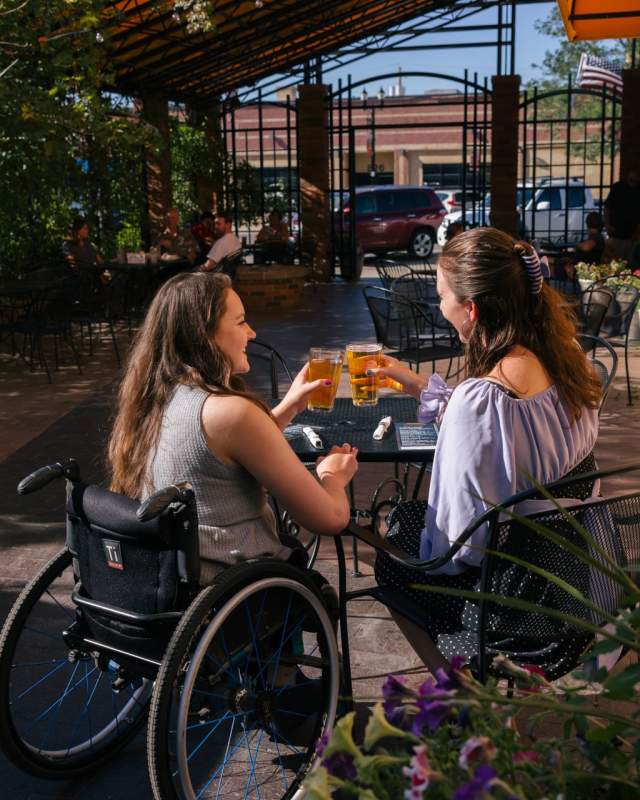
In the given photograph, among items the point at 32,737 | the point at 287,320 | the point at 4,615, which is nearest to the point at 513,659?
the point at 32,737

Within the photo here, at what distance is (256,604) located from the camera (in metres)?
2.29

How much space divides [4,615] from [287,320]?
8570mm

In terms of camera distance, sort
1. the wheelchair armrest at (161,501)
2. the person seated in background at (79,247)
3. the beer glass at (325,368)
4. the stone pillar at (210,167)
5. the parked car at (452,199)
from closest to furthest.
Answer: the wheelchair armrest at (161,501) < the beer glass at (325,368) < the person seated in background at (79,247) < the stone pillar at (210,167) < the parked car at (452,199)

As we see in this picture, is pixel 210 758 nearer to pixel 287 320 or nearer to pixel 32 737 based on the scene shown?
pixel 32 737

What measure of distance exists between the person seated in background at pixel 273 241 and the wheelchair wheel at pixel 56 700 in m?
12.6

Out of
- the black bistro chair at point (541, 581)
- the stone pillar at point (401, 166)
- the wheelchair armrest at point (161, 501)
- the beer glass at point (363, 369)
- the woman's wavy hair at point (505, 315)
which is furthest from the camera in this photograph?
the stone pillar at point (401, 166)

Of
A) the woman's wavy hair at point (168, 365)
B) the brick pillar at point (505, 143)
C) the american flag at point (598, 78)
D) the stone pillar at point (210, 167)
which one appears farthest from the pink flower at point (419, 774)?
the american flag at point (598, 78)

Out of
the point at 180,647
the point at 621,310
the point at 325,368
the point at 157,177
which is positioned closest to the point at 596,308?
the point at 621,310

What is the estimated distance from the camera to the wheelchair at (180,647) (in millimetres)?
2100

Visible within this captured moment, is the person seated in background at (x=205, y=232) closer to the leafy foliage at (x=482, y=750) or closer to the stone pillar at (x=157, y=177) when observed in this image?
the stone pillar at (x=157, y=177)

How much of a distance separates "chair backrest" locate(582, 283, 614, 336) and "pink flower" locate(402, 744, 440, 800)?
564 cm

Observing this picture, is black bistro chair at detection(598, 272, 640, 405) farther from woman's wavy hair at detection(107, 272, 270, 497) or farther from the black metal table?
woman's wavy hair at detection(107, 272, 270, 497)

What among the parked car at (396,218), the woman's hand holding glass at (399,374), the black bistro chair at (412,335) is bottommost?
the black bistro chair at (412,335)

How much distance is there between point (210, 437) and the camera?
2322mm
